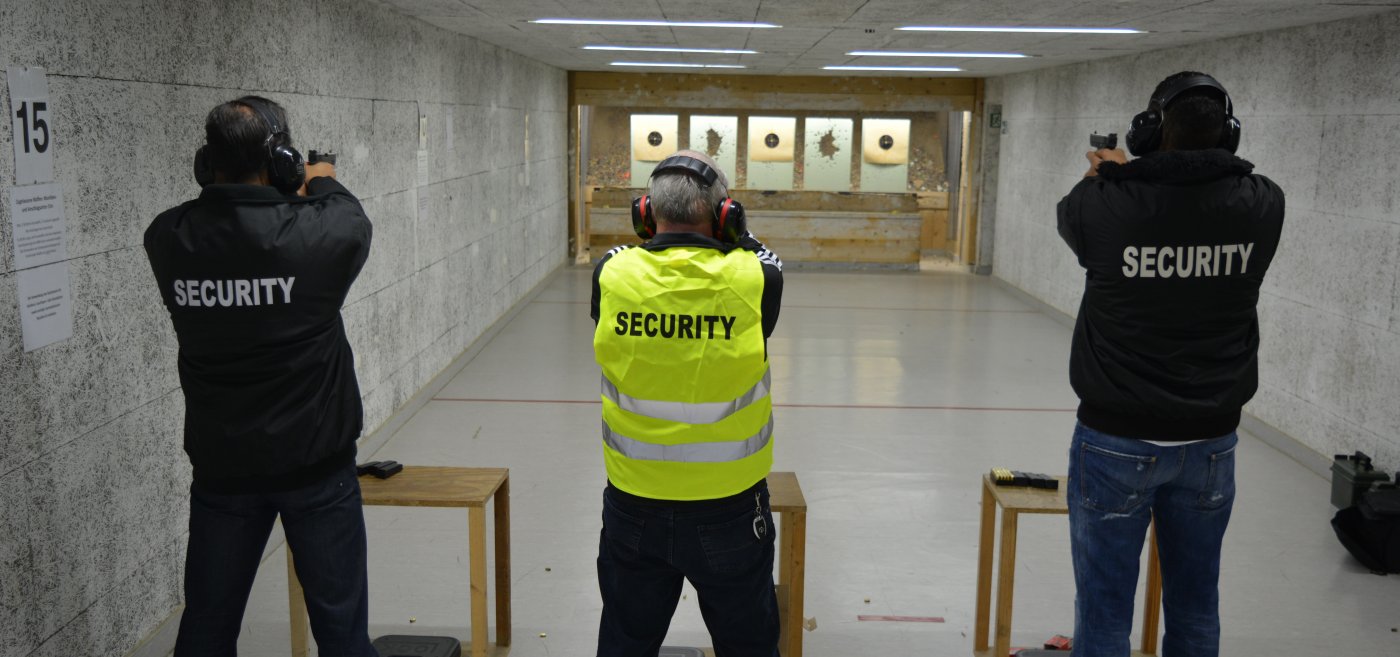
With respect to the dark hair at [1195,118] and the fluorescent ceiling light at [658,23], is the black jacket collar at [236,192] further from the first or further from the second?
the fluorescent ceiling light at [658,23]

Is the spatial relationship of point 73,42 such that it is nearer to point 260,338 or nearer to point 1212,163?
point 260,338

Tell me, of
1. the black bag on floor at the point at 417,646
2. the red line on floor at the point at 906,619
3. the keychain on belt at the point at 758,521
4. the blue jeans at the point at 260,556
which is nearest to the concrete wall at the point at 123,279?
the blue jeans at the point at 260,556

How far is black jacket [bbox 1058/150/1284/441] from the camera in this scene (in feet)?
7.29

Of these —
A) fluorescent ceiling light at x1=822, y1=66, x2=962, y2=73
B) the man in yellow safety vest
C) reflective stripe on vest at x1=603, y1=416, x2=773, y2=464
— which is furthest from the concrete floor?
fluorescent ceiling light at x1=822, y1=66, x2=962, y2=73

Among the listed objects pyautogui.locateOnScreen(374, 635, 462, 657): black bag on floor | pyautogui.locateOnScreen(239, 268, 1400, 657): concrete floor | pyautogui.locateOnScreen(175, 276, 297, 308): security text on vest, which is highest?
pyautogui.locateOnScreen(175, 276, 297, 308): security text on vest

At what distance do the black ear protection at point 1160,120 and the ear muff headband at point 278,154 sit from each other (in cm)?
167

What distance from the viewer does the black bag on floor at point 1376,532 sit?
12.8ft

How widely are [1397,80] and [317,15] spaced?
4465 millimetres

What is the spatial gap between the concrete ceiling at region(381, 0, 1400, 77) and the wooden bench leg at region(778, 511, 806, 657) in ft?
8.63

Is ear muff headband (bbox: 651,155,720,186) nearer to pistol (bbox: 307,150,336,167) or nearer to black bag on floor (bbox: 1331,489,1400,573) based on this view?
pistol (bbox: 307,150,336,167)

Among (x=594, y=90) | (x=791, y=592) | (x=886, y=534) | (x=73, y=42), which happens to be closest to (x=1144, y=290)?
(x=791, y=592)

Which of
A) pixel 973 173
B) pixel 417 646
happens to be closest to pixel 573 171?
pixel 973 173

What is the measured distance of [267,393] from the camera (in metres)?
2.14

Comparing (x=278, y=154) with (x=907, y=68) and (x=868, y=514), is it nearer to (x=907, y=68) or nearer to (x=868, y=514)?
(x=868, y=514)
